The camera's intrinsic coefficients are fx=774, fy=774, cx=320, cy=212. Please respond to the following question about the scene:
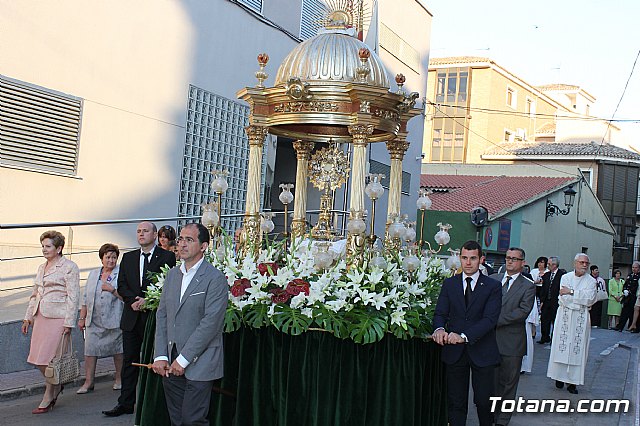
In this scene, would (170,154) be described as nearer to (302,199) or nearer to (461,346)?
(302,199)

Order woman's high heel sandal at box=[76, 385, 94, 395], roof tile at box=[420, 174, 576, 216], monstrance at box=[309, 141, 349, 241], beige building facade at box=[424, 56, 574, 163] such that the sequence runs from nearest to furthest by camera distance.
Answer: woman's high heel sandal at box=[76, 385, 94, 395] < monstrance at box=[309, 141, 349, 241] < roof tile at box=[420, 174, 576, 216] < beige building facade at box=[424, 56, 574, 163]

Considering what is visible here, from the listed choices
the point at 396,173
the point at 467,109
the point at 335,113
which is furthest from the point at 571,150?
the point at 335,113

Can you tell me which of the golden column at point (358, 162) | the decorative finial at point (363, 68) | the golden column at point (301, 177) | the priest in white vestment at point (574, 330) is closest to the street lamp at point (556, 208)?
the priest in white vestment at point (574, 330)

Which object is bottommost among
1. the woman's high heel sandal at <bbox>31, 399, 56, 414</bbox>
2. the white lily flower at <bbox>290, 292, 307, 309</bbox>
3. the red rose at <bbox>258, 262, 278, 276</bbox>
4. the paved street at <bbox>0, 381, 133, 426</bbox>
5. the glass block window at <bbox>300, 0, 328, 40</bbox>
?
the paved street at <bbox>0, 381, 133, 426</bbox>

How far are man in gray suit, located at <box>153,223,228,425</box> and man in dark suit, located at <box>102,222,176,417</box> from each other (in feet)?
6.45

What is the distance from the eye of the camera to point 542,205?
32.2 metres

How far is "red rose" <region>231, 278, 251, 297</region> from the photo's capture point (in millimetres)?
6632

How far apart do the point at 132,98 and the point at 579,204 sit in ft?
91.8

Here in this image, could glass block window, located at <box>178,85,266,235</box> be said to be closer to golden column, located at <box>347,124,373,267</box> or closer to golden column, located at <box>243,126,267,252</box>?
golden column, located at <box>243,126,267,252</box>

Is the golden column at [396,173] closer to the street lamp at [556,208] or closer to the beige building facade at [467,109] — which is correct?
the street lamp at [556,208]

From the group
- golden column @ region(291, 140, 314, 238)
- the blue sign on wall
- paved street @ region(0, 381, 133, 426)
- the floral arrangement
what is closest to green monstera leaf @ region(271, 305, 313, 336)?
the floral arrangement

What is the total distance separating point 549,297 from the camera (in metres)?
16.1

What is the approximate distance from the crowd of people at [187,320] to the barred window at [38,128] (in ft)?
10.3

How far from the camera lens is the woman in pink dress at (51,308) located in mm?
7602
